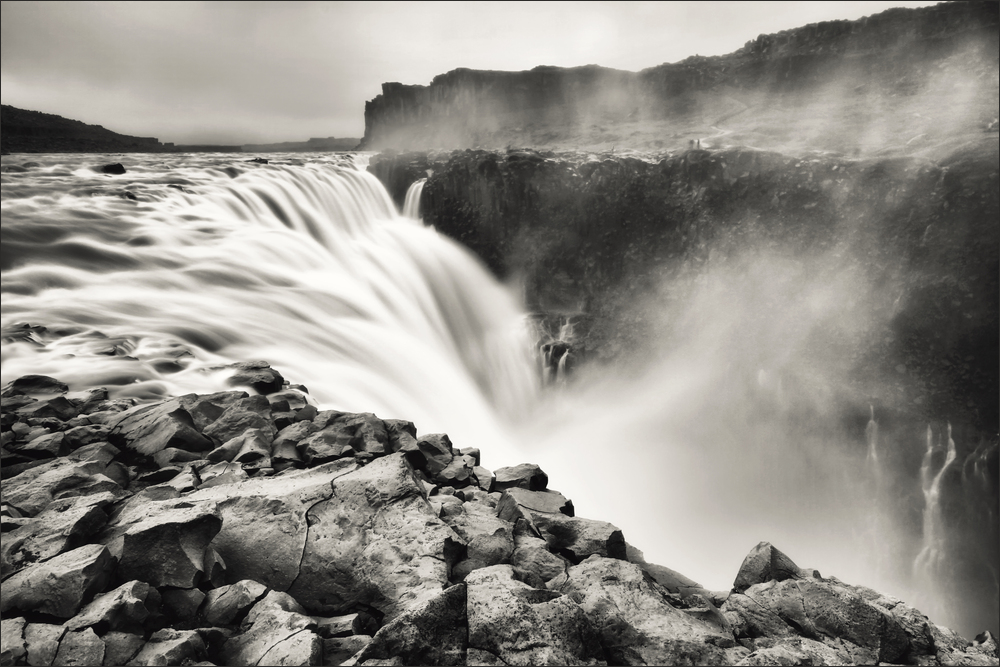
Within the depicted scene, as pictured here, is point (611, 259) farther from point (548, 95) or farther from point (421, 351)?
point (548, 95)

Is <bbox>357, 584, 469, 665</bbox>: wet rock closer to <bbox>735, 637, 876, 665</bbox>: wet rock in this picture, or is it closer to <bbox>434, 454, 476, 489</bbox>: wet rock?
<bbox>735, 637, 876, 665</bbox>: wet rock

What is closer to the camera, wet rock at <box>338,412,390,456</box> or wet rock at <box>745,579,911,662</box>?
wet rock at <box>745,579,911,662</box>

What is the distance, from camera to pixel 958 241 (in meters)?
15.3

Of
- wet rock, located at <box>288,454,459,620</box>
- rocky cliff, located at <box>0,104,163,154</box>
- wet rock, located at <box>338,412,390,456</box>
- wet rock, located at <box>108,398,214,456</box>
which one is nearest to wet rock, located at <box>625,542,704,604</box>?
wet rock, located at <box>288,454,459,620</box>

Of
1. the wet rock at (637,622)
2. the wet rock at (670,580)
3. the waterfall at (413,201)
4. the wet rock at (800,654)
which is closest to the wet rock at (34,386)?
the wet rock at (637,622)

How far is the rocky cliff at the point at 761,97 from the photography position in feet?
68.0

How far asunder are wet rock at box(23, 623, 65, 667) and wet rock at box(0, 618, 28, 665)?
21 millimetres

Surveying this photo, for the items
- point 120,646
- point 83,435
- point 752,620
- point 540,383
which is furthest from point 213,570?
point 540,383

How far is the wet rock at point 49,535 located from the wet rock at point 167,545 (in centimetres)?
14

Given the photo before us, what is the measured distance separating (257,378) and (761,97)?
28.2m

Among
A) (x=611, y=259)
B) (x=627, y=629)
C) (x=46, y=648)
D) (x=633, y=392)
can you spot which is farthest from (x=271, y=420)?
(x=611, y=259)

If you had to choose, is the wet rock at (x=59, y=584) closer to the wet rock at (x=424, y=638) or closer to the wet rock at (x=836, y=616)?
the wet rock at (x=424, y=638)

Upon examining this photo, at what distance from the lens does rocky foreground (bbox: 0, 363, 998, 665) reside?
2736mm

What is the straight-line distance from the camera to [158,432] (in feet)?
15.7
